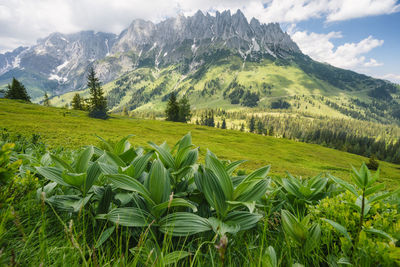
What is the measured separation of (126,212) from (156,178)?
0.30 metres

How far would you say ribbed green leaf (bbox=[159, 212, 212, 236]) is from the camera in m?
1.27

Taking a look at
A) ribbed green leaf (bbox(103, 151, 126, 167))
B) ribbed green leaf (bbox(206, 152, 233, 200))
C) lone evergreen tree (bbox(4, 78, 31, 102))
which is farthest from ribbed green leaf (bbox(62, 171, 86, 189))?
lone evergreen tree (bbox(4, 78, 31, 102))

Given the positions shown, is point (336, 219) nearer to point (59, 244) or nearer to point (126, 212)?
point (126, 212)

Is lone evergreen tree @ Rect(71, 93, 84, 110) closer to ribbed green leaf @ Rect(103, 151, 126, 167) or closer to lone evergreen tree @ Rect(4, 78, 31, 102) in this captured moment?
lone evergreen tree @ Rect(4, 78, 31, 102)

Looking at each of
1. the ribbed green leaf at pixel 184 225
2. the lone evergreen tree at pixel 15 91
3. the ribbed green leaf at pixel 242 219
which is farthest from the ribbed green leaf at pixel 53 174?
the lone evergreen tree at pixel 15 91

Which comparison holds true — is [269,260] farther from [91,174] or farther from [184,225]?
[91,174]

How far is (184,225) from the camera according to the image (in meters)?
1.29

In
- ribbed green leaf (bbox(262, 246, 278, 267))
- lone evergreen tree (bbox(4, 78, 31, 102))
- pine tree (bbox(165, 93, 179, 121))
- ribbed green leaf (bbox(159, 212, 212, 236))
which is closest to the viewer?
ribbed green leaf (bbox(262, 246, 278, 267))

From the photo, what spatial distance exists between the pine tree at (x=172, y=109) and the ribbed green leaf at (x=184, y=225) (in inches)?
3220

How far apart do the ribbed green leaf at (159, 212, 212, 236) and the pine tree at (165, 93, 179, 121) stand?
81.8 metres

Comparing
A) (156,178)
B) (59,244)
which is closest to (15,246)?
(59,244)

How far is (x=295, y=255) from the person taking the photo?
57.4 inches

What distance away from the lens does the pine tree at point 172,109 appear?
3220 inches

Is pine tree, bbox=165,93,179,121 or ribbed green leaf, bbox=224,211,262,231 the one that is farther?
pine tree, bbox=165,93,179,121
